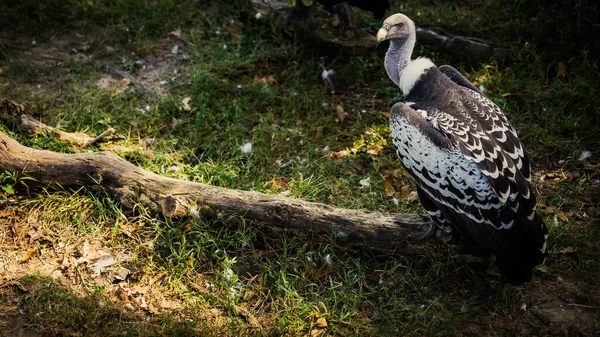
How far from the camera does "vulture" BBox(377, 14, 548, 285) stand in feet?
10.9

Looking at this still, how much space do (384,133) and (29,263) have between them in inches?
112

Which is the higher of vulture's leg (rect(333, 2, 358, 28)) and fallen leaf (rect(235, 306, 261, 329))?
vulture's leg (rect(333, 2, 358, 28))

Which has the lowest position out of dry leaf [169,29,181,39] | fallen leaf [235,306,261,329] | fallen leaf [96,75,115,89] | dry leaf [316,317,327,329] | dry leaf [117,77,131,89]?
fallen leaf [96,75,115,89]

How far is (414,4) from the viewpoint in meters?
6.57

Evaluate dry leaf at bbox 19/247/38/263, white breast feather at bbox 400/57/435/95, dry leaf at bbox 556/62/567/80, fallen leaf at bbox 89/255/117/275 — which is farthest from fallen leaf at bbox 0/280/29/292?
dry leaf at bbox 556/62/567/80

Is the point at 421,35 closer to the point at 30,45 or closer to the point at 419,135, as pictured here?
the point at 419,135

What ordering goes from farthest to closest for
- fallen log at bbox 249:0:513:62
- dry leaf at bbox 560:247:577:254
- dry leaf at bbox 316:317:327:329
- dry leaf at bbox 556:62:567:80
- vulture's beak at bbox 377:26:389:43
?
1. fallen log at bbox 249:0:513:62
2. dry leaf at bbox 556:62:567:80
3. vulture's beak at bbox 377:26:389:43
4. dry leaf at bbox 560:247:577:254
5. dry leaf at bbox 316:317:327:329

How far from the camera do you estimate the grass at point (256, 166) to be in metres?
3.52

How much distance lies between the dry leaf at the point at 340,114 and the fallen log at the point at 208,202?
1520 mm

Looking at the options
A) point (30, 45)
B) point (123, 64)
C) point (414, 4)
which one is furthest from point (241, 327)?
point (414, 4)

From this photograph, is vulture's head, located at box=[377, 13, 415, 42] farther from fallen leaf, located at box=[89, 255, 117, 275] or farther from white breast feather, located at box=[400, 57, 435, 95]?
fallen leaf, located at box=[89, 255, 117, 275]

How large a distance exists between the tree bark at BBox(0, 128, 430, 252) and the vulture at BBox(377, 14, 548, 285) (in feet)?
1.02

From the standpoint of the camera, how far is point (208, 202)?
3934 mm

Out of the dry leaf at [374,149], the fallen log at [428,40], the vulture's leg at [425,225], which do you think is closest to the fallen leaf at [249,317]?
the vulture's leg at [425,225]
